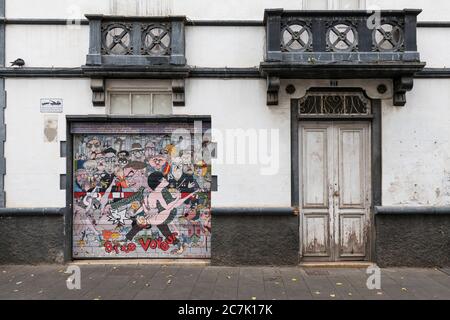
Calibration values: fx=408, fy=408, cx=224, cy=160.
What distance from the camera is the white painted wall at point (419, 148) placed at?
8078mm

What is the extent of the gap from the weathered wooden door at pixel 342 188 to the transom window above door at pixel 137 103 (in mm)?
2901

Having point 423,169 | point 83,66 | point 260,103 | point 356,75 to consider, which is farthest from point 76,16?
point 423,169

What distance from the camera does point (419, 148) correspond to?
8094mm

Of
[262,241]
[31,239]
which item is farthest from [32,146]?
[262,241]

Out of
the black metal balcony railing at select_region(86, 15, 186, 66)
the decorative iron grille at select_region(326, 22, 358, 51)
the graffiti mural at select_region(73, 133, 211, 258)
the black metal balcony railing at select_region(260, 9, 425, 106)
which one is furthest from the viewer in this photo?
the graffiti mural at select_region(73, 133, 211, 258)

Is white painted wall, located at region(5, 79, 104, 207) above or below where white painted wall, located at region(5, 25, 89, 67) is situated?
below

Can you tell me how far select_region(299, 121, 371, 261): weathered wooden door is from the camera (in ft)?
27.1

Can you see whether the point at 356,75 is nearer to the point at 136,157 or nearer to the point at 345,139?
the point at 345,139

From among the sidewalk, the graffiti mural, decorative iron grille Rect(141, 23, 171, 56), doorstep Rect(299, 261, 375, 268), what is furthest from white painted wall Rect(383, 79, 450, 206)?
decorative iron grille Rect(141, 23, 171, 56)

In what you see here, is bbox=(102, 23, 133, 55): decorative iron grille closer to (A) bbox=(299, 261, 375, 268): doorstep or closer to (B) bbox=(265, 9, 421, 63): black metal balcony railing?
(B) bbox=(265, 9, 421, 63): black metal balcony railing

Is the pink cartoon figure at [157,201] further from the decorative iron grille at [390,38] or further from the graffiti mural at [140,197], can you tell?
the decorative iron grille at [390,38]

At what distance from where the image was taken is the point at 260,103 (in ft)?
26.7

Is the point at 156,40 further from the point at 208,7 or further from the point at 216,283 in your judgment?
the point at 216,283

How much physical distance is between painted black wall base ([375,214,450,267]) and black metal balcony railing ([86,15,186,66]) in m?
5.18
